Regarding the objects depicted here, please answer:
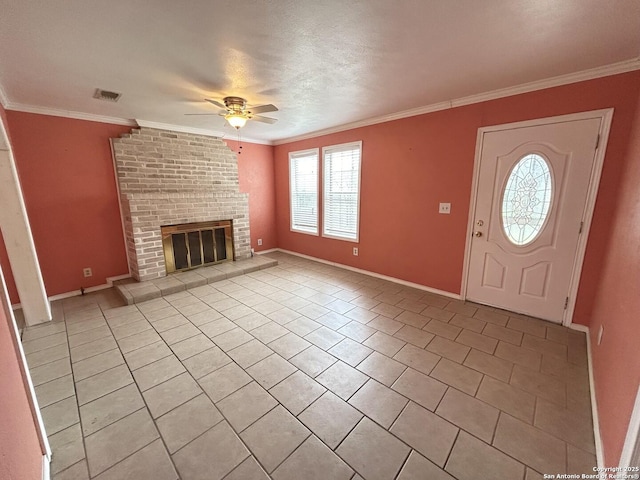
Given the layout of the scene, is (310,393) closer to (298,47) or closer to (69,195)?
(298,47)

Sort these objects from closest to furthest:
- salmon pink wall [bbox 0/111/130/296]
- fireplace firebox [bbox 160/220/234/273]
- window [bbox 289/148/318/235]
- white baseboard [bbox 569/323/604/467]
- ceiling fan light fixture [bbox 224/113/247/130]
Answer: white baseboard [bbox 569/323/604/467] → ceiling fan light fixture [bbox 224/113/247/130] → salmon pink wall [bbox 0/111/130/296] → fireplace firebox [bbox 160/220/234/273] → window [bbox 289/148/318/235]

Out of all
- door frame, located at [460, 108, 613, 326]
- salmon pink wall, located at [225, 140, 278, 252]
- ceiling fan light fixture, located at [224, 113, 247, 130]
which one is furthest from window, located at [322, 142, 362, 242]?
ceiling fan light fixture, located at [224, 113, 247, 130]

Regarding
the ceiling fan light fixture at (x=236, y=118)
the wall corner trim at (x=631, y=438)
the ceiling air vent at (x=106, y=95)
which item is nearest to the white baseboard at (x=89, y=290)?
the ceiling air vent at (x=106, y=95)

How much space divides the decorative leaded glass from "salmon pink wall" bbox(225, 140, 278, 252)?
4.20m

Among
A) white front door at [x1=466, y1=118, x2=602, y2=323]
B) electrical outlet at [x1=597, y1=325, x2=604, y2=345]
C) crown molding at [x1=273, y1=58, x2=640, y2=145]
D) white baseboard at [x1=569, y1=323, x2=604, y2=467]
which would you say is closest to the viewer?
white baseboard at [x1=569, y1=323, x2=604, y2=467]

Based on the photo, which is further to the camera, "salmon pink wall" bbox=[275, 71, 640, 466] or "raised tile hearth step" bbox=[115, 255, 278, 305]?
"raised tile hearth step" bbox=[115, 255, 278, 305]

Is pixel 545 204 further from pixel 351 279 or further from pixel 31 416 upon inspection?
pixel 31 416

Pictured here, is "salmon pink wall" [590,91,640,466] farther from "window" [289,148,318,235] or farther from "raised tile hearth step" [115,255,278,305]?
"raised tile hearth step" [115,255,278,305]

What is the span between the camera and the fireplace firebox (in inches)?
155

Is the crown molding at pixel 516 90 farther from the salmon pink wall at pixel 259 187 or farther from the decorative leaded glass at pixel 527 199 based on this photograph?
the salmon pink wall at pixel 259 187

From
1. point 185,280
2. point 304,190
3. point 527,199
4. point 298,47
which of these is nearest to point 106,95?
point 298,47

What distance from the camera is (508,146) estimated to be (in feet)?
8.70

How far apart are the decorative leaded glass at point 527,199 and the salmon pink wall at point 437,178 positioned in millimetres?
371

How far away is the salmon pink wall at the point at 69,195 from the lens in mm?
2990
